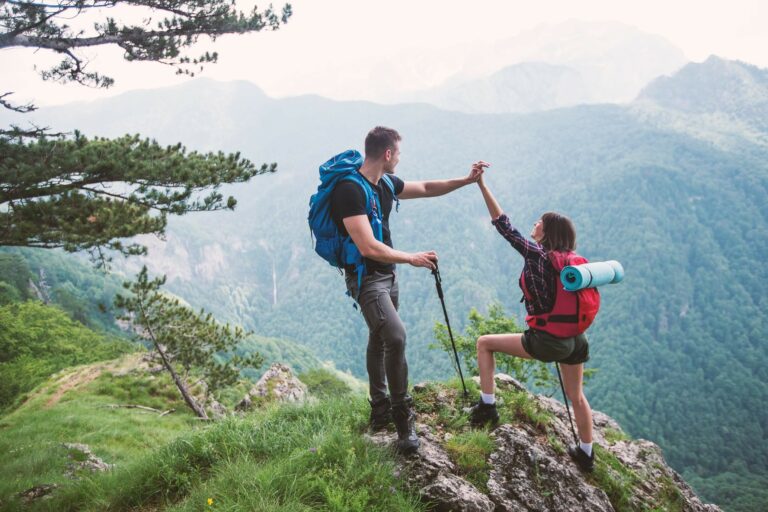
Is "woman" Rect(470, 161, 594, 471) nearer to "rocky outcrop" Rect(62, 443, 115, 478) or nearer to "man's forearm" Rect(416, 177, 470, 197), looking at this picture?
"man's forearm" Rect(416, 177, 470, 197)

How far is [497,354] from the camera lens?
17281 millimetres

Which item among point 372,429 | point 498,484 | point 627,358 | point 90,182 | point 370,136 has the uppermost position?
point 370,136

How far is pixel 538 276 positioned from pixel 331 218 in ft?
6.21

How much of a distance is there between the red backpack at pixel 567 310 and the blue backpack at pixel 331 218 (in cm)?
161

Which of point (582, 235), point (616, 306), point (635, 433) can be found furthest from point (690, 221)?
point (635, 433)

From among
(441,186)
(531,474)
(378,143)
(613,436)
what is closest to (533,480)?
(531,474)

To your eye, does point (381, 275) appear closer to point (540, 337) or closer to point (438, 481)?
point (540, 337)

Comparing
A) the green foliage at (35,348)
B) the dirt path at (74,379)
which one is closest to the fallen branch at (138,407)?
the dirt path at (74,379)

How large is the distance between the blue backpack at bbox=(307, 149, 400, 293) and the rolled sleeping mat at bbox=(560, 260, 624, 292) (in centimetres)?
158

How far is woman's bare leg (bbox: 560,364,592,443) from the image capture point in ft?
14.1

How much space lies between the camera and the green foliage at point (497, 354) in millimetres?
16250

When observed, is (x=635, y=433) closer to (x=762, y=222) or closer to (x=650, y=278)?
(x=650, y=278)

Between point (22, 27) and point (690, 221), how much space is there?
699 ft

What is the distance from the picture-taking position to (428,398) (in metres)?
Answer: 4.98
